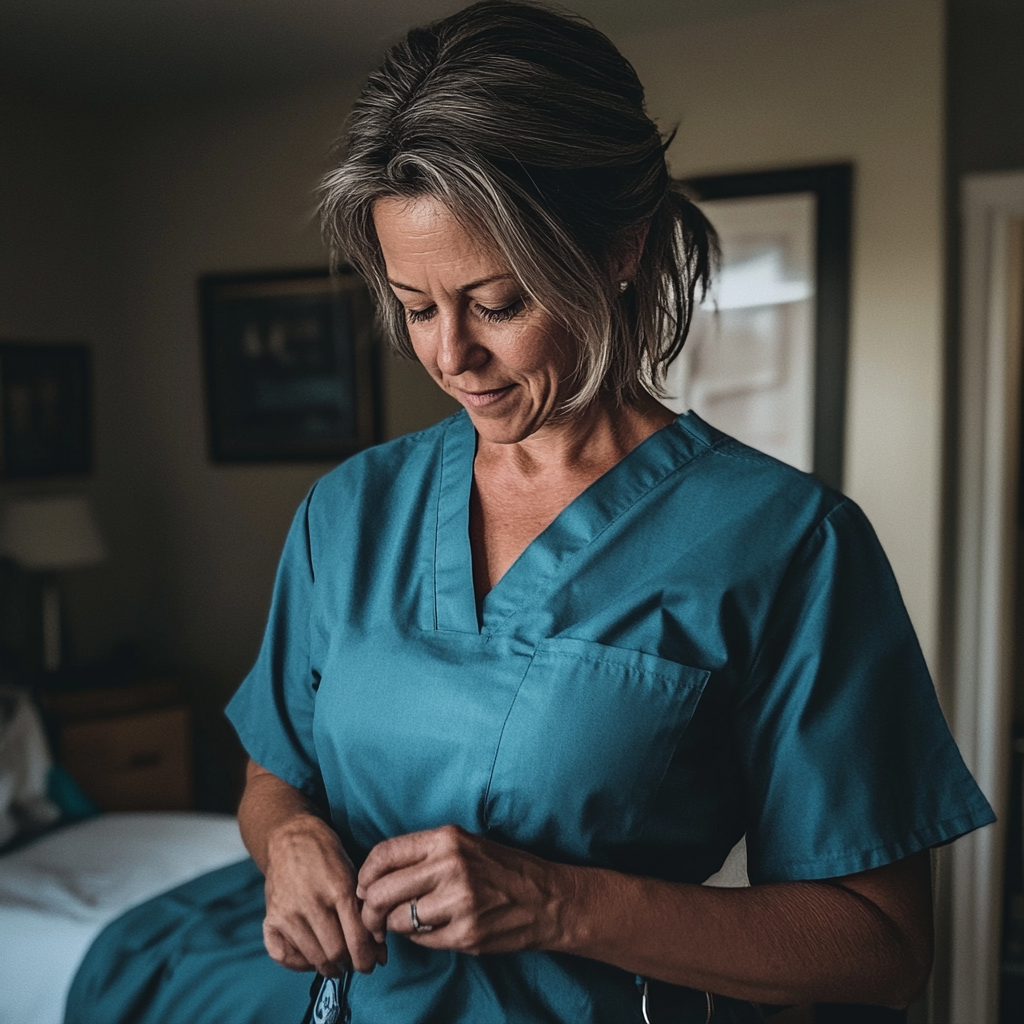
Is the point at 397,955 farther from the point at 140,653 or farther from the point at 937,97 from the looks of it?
the point at 140,653

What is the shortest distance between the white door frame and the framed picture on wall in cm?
38

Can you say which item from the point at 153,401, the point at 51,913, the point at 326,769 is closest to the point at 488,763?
the point at 326,769

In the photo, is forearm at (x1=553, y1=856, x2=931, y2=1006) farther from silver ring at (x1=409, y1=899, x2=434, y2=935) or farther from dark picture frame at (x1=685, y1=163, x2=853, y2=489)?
dark picture frame at (x1=685, y1=163, x2=853, y2=489)

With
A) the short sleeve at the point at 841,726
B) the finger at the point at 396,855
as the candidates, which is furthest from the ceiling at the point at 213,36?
the finger at the point at 396,855

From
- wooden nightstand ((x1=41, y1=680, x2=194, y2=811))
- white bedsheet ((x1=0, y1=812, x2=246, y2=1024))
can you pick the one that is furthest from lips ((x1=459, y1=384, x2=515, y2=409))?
wooden nightstand ((x1=41, y1=680, x2=194, y2=811))

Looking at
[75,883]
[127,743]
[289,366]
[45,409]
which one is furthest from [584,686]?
[45,409]

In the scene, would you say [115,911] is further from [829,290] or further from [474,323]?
[829,290]

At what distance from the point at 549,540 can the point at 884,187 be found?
2.20 m

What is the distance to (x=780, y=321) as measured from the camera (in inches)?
109

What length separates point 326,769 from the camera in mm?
884

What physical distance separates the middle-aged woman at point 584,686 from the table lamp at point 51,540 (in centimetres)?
247

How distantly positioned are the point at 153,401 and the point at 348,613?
3036 millimetres

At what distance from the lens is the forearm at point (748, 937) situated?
73 cm

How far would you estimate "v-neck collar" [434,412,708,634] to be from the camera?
845 millimetres
